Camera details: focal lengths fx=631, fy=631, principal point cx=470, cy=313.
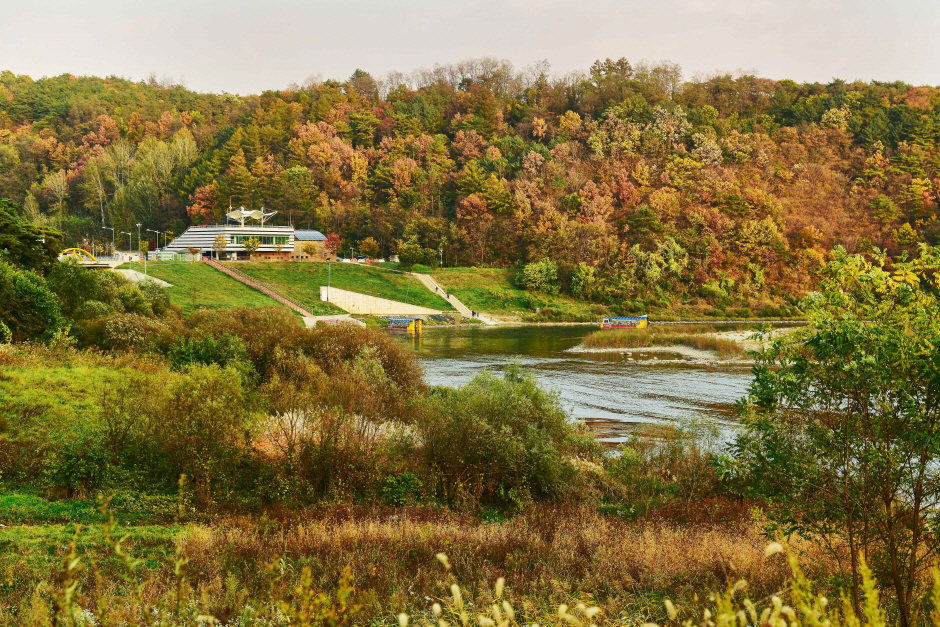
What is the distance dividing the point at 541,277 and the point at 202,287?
3482 centimetres

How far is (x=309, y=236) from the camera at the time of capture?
3324 inches

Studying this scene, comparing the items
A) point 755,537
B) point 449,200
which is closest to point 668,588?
point 755,537

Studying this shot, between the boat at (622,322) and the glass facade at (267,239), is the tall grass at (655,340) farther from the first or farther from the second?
the glass facade at (267,239)

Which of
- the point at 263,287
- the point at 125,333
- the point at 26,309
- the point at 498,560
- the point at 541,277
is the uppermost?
the point at 541,277

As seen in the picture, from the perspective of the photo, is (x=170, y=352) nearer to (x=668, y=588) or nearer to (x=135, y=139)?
(x=668, y=588)

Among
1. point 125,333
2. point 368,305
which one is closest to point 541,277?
point 368,305

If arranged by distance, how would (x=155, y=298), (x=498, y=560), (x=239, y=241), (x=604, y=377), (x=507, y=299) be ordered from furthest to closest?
(x=239, y=241), (x=507, y=299), (x=155, y=298), (x=604, y=377), (x=498, y=560)

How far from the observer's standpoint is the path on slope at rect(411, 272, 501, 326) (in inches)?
2387

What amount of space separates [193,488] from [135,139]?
126 metres

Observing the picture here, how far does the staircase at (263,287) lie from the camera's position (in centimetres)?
5634

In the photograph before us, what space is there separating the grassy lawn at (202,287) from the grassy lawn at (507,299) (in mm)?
20018

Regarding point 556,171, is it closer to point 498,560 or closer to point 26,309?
point 26,309

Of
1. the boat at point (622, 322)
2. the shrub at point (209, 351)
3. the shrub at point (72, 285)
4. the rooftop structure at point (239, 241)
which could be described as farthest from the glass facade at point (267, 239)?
the shrub at point (209, 351)

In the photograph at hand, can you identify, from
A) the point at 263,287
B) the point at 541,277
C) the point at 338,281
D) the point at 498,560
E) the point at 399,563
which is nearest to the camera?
the point at 399,563
